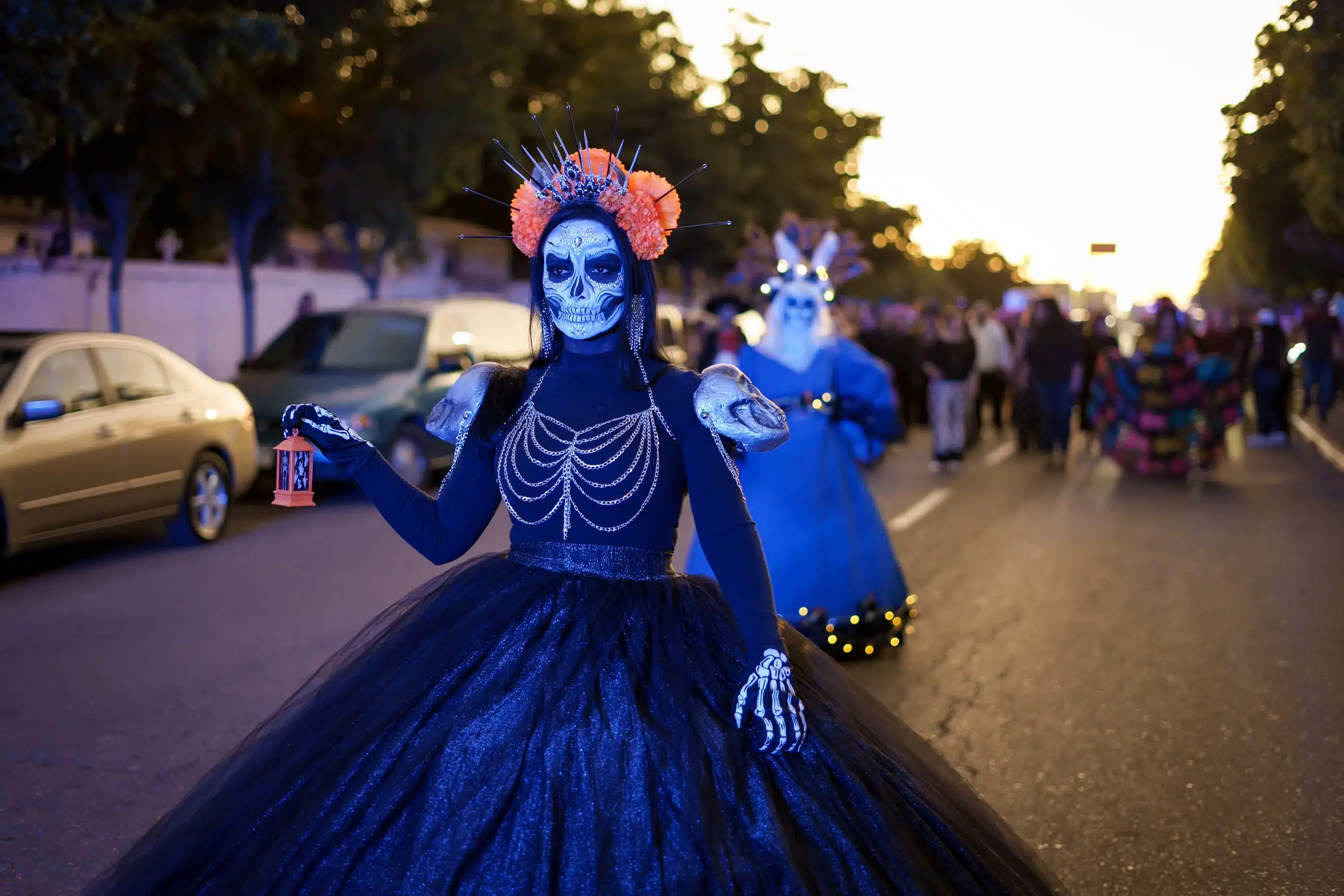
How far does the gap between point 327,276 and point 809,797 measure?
31576mm

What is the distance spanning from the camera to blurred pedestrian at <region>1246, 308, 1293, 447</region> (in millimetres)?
22266

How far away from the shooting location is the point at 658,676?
3.15 meters

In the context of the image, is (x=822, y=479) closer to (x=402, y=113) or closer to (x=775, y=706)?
(x=775, y=706)

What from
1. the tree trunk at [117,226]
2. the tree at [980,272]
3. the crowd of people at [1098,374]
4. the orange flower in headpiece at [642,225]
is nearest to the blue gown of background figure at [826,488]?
the orange flower in headpiece at [642,225]

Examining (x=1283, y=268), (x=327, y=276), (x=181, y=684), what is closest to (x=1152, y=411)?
(x=181, y=684)

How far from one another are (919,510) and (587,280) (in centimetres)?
1097

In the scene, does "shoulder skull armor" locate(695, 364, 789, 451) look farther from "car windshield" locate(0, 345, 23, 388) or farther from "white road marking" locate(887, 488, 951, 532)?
"white road marking" locate(887, 488, 951, 532)

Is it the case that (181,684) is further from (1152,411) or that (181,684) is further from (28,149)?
(1152,411)

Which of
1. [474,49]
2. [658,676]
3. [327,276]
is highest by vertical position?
[474,49]

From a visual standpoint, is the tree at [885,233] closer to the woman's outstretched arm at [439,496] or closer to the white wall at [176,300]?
the white wall at [176,300]

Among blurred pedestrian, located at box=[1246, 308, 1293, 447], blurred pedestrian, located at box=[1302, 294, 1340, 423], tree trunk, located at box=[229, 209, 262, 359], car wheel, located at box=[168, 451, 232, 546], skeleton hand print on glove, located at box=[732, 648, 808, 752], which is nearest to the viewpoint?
skeleton hand print on glove, located at box=[732, 648, 808, 752]

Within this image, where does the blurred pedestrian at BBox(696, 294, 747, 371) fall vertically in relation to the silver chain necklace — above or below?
below

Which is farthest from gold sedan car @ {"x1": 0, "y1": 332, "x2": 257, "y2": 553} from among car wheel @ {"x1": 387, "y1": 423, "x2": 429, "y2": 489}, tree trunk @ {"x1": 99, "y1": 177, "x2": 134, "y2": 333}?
tree trunk @ {"x1": 99, "y1": 177, "x2": 134, "y2": 333}

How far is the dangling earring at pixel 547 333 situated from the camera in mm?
3678
